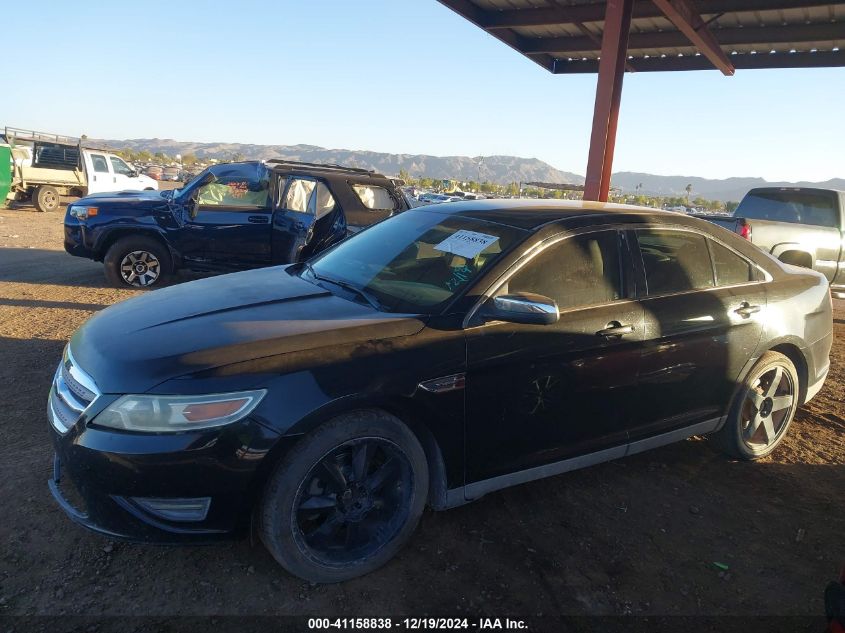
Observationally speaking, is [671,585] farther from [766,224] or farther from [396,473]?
[766,224]

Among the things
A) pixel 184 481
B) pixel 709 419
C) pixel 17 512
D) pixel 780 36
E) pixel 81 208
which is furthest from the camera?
pixel 780 36

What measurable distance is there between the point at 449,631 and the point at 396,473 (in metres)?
0.67

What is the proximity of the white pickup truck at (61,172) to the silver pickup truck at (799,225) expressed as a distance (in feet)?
54.7

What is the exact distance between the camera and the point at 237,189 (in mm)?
7676

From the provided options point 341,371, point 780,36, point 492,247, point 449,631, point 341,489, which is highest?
point 780,36

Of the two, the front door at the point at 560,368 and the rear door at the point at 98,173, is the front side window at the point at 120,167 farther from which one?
the front door at the point at 560,368

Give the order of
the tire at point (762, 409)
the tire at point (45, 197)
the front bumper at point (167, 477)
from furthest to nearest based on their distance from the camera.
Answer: the tire at point (45, 197) → the tire at point (762, 409) → the front bumper at point (167, 477)

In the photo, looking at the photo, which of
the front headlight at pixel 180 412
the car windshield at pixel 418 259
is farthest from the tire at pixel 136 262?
the front headlight at pixel 180 412

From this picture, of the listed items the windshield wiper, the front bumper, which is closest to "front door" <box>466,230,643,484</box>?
the windshield wiper

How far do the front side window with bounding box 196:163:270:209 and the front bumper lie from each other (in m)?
5.71

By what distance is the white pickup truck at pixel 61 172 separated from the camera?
55.0ft

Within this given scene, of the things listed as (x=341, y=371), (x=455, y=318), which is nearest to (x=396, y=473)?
(x=341, y=371)

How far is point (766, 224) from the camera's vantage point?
769cm

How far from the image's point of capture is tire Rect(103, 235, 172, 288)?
763cm
